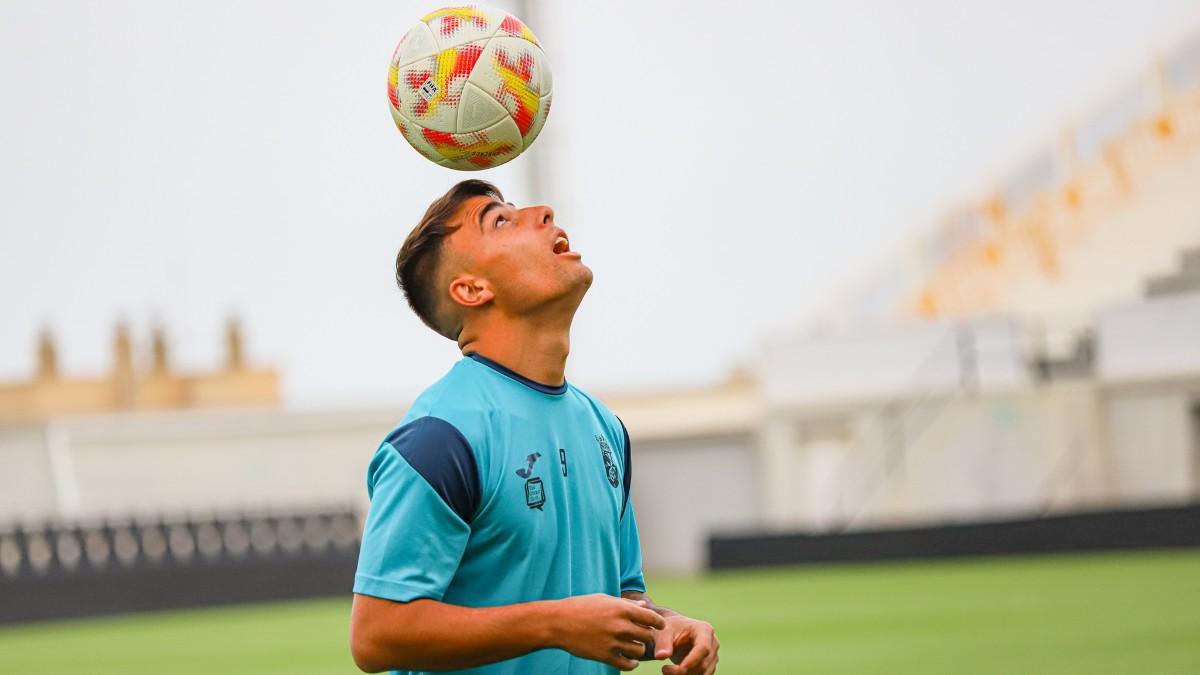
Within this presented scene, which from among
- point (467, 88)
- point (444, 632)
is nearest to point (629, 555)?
point (444, 632)

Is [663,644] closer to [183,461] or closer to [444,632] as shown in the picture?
[444,632]

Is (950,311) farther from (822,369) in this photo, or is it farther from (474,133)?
(474,133)

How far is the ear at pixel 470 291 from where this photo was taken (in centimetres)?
312

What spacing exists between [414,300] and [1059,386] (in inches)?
656

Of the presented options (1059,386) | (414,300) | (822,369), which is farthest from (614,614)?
(822,369)

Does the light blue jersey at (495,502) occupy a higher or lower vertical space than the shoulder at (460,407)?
lower

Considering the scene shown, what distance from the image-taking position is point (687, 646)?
2959 mm

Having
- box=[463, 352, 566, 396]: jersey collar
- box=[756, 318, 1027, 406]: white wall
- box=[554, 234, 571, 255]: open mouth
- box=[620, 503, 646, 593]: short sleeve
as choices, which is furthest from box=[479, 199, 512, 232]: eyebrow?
box=[756, 318, 1027, 406]: white wall

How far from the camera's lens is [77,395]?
3136 centimetres

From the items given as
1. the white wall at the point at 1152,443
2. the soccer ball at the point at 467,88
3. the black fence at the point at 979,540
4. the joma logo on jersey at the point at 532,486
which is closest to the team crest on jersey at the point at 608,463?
the joma logo on jersey at the point at 532,486

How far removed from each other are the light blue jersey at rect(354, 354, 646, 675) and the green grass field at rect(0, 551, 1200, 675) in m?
5.78

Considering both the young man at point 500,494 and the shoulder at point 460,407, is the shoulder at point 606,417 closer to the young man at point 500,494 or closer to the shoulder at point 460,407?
the young man at point 500,494

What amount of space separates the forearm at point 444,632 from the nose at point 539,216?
2.37 feet

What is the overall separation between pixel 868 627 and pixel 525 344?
9.44 m
